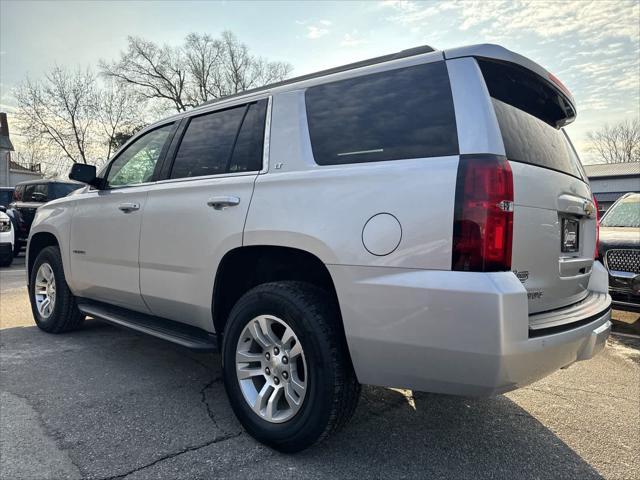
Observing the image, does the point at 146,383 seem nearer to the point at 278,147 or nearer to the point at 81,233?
the point at 81,233

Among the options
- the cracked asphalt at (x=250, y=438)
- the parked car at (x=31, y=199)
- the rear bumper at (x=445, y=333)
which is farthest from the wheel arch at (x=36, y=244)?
the parked car at (x=31, y=199)

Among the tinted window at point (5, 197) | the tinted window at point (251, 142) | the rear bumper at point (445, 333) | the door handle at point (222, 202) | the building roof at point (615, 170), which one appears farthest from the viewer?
the building roof at point (615, 170)

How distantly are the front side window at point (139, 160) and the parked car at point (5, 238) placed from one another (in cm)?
698

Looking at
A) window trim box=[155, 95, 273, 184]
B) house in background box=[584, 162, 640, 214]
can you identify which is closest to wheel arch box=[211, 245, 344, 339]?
window trim box=[155, 95, 273, 184]

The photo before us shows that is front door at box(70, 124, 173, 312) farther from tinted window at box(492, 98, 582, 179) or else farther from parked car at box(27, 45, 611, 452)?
tinted window at box(492, 98, 582, 179)

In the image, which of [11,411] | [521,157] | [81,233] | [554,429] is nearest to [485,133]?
[521,157]

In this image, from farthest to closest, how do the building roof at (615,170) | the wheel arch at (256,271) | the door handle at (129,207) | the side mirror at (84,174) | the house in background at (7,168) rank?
the house in background at (7,168), the building roof at (615,170), the side mirror at (84,174), the door handle at (129,207), the wheel arch at (256,271)

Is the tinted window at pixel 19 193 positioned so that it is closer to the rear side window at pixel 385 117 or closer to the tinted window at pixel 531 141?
the rear side window at pixel 385 117

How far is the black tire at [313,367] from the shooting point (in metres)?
2.22

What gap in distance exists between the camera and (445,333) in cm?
194

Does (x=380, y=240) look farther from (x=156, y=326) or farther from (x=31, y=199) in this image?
(x=31, y=199)

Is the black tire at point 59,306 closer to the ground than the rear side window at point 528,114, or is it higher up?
closer to the ground

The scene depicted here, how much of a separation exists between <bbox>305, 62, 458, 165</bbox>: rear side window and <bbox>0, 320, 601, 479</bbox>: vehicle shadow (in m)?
1.53

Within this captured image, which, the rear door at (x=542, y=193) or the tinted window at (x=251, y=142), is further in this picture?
the tinted window at (x=251, y=142)
